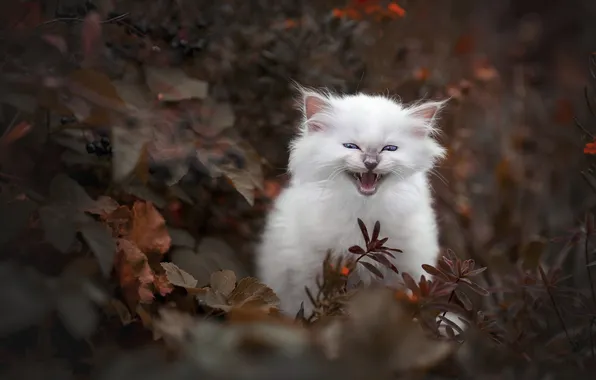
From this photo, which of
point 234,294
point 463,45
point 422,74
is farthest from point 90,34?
point 463,45

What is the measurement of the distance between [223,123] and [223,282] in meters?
0.44

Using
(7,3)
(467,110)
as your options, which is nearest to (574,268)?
(467,110)

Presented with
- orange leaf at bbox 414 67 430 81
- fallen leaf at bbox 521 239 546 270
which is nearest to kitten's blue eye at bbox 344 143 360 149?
fallen leaf at bbox 521 239 546 270

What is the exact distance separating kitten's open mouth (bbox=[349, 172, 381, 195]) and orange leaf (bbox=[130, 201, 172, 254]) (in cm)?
39


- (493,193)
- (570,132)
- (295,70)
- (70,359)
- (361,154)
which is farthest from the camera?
(570,132)

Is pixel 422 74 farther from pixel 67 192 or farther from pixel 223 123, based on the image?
pixel 67 192

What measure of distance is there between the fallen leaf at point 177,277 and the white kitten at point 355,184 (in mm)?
256

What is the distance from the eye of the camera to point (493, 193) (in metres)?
2.55

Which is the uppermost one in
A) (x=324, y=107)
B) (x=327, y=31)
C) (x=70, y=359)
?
(x=327, y=31)

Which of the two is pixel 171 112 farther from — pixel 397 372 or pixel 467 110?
pixel 467 110

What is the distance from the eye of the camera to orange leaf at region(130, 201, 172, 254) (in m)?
1.27

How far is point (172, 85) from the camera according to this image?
1.44 metres

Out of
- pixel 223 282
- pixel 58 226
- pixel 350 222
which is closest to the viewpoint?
pixel 58 226

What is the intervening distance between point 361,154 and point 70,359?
64 centimetres
